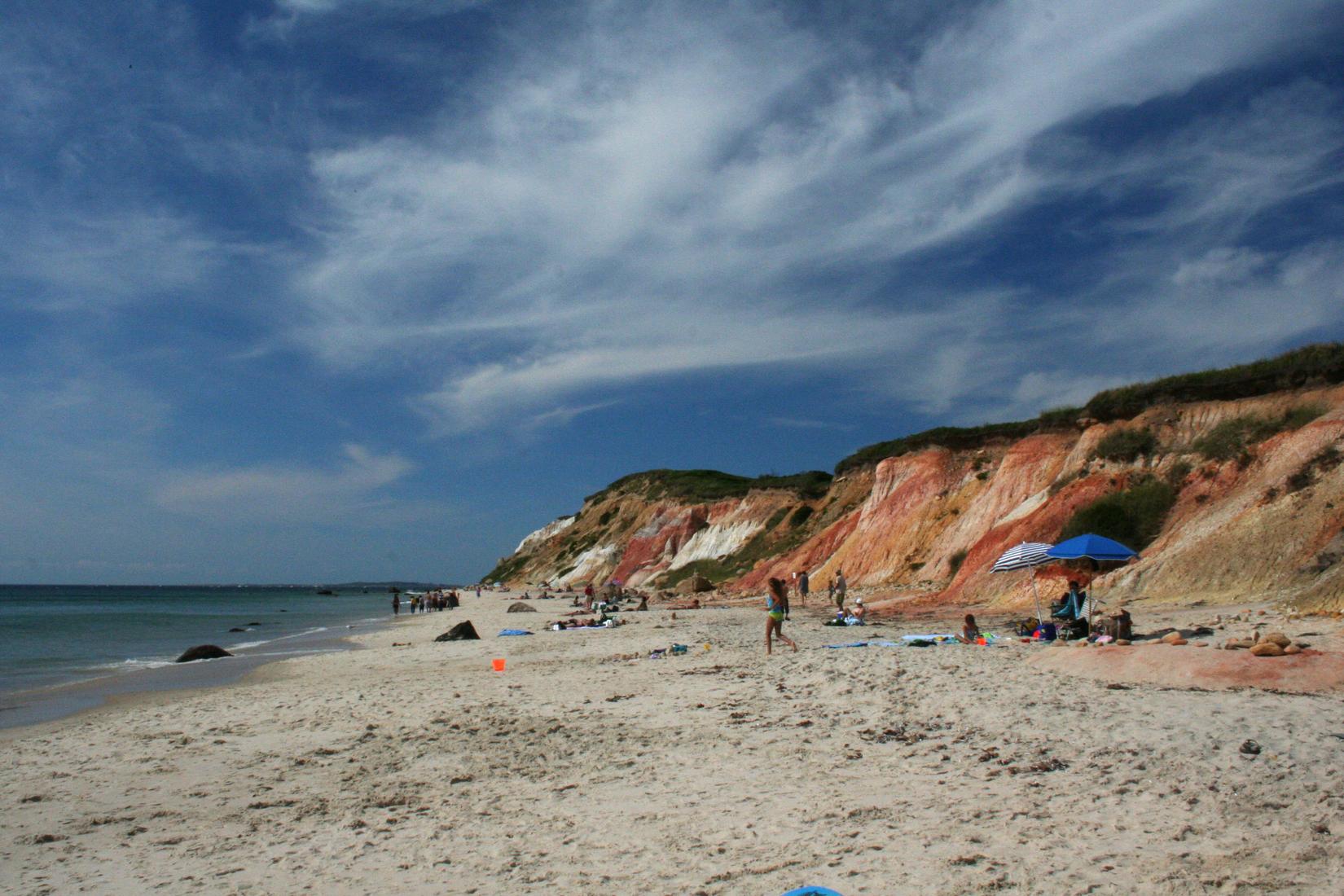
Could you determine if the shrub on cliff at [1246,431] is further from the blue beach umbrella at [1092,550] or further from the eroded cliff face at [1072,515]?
the blue beach umbrella at [1092,550]

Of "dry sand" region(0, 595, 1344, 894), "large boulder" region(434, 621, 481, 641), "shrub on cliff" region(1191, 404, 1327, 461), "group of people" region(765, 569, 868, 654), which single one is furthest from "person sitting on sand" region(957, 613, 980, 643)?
"shrub on cliff" region(1191, 404, 1327, 461)

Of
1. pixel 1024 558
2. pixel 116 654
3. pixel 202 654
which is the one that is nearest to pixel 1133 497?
pixel 1024 558

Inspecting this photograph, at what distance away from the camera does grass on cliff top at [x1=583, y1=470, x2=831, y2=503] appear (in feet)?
198

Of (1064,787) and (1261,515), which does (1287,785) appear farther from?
(1261,515)

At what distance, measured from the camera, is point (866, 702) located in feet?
29.7

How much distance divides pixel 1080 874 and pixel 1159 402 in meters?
28.1

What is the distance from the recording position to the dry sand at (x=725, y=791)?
16.5 ft

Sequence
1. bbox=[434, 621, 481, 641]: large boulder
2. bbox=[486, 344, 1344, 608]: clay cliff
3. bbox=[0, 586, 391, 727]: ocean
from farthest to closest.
A: 1. bbox=[434, 621, 481, 641]: large boulder
2. bbox=[486, 344, 1344, 608]: clay cliff
3. bbox=[0, 586, 391, 727]: ocean

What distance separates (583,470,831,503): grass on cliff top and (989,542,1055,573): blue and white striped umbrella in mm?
40757

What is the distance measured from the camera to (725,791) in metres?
6.60

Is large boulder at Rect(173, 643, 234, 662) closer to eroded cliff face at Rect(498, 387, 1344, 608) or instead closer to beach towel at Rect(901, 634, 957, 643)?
beach towel at Rect(901, 634, 957, 643)

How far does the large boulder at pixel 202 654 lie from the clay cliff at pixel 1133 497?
20376 millimetres

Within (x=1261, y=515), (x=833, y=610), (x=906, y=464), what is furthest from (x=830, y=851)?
(x=906, y=464)

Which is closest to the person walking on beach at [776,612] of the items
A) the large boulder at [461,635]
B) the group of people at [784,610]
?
the group of people at [784,610]
